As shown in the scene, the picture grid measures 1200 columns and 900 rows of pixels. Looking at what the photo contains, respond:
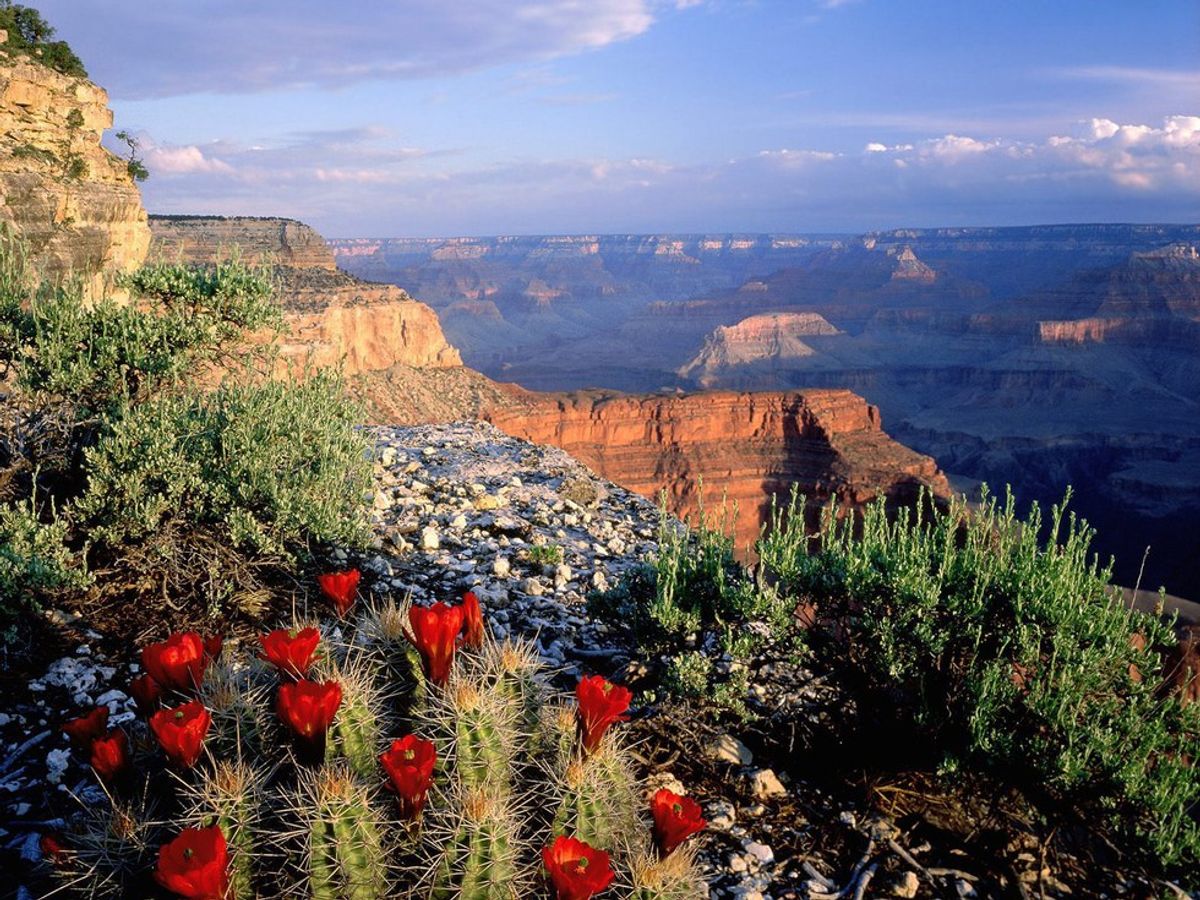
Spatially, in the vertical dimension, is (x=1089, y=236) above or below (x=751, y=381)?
above

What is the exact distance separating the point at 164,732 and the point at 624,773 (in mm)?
1416

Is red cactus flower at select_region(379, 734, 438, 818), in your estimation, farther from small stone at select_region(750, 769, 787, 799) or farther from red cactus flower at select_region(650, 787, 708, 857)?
small stone at select_region(750, 769, 787, 799)

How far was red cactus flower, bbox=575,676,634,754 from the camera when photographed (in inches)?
97.8

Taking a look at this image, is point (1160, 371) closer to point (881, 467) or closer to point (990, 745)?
point (881, 467)

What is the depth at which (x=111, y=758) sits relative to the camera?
2.26 metres

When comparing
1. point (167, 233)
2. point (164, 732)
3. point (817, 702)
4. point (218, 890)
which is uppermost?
point (167, 233)

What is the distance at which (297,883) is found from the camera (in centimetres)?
207

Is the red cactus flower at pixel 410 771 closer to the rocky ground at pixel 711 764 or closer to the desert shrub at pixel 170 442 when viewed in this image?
the rocky ground at pixel 711 764

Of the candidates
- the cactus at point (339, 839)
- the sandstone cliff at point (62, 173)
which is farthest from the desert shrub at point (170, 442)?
the sandstone cliff at point (62, 173)

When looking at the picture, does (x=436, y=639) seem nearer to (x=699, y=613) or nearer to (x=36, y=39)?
(x=699, y=613)

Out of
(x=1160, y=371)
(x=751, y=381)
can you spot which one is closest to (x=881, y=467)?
(x=751, y=381)

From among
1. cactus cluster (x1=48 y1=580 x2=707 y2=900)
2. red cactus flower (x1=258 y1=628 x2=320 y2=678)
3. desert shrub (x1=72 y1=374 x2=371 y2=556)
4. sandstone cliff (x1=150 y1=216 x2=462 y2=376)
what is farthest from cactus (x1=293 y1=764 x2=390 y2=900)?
sandstone cliff (x1=150 y1=216 x2=462 y2=376)

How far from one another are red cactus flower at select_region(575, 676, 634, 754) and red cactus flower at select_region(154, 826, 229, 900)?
1.07m

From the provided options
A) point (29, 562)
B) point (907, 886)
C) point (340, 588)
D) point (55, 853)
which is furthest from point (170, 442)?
point (907, 886)
